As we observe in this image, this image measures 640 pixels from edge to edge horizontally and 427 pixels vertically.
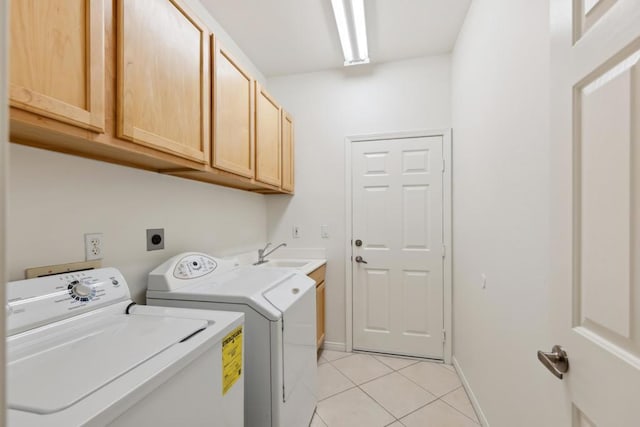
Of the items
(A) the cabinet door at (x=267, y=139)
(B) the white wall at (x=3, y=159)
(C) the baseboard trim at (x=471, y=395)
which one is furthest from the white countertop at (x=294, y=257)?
(B) the white wall at (x=3, y=159)

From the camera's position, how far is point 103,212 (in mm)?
1293

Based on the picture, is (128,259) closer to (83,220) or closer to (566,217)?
(83,220)

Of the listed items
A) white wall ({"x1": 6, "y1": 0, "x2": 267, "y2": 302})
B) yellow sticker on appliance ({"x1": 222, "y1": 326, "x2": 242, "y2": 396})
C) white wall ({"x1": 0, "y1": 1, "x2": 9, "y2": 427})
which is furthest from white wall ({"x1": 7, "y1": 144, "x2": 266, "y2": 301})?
yellow sticker on appliance ({"x1": 222, "y1": 326, "x2": 242, "y2": 396})

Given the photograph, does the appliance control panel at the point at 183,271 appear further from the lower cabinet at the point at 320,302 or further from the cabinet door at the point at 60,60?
the lower cabinet at the point at 320,302

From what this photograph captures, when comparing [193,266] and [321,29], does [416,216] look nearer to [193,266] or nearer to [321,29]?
[321,29]

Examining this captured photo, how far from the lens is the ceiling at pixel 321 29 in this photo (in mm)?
2027

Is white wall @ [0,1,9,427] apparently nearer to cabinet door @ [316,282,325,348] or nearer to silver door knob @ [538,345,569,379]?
silver door knob @ [538,345,569,379]

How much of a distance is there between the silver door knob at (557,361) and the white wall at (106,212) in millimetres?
1284

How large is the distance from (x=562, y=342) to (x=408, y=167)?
210 cm

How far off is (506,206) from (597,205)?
88 cm

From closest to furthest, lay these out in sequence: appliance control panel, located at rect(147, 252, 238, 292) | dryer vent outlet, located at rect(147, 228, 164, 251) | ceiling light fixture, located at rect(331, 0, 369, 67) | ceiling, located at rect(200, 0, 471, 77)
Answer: appliance control panel, located at rect(147, 252, 238, 292) → dryer vent outlet, located at rect(147, 228, 164, 251) → ceiling light fixture, located at rect(331, 0, 369, 67) → ceiling, located at rect(200, 0, 471, 77)

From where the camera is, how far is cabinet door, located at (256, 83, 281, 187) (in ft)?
6.97

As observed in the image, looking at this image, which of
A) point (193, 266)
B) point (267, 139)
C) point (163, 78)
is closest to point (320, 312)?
point (193, 266)

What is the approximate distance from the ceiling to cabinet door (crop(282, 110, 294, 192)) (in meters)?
0.56
